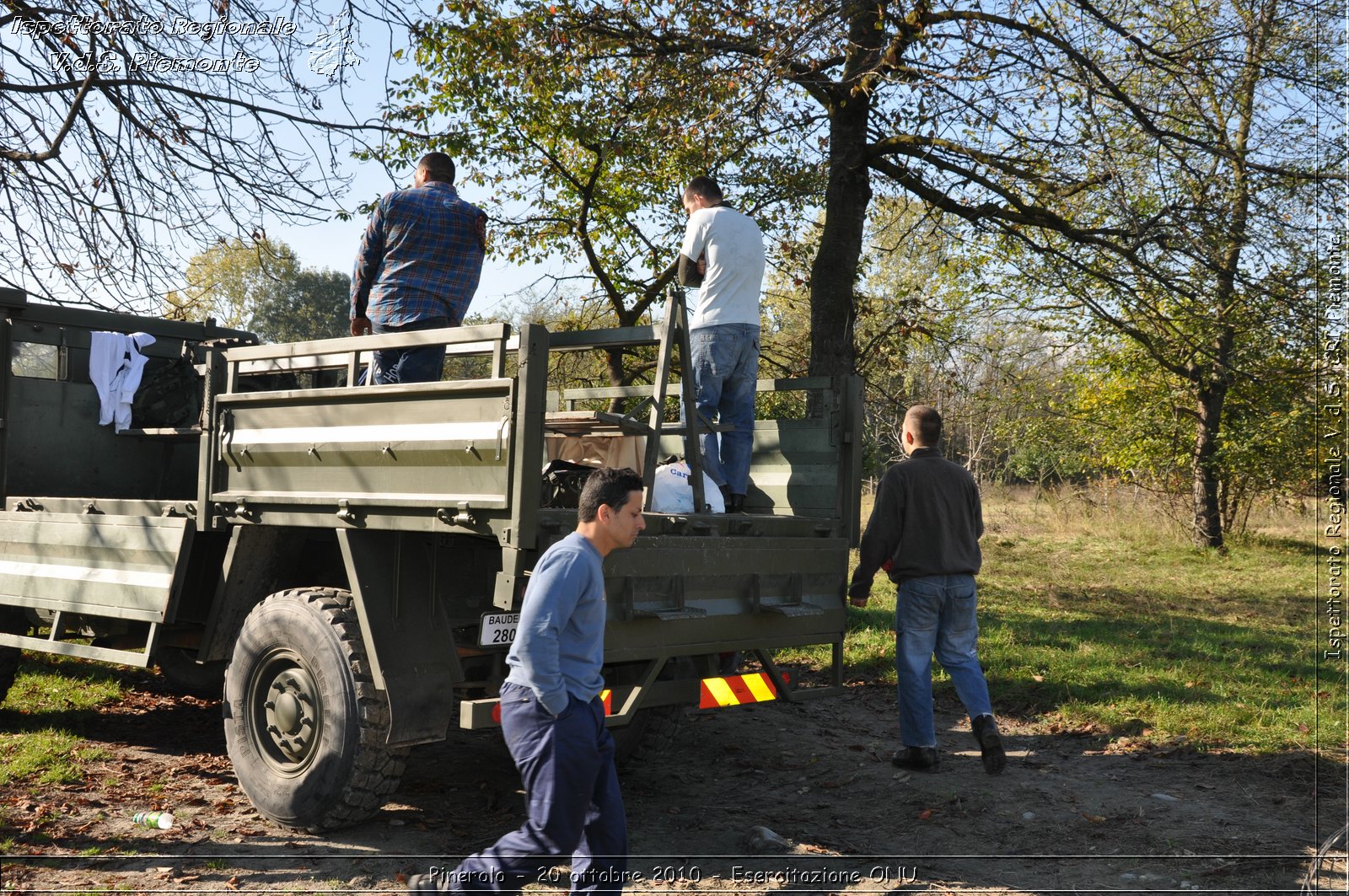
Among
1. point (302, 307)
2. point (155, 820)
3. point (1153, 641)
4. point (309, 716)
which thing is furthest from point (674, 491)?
point (302, 307)

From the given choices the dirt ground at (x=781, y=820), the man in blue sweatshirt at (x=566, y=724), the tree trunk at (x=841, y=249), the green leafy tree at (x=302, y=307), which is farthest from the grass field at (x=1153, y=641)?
the green leafy tree at (x=302, y=307)

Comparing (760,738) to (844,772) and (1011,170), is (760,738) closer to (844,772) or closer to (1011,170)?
(844,772)

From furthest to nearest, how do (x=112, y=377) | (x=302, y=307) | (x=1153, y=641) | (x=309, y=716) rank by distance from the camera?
1. (x=302, y=307)
2. (x=1153, y=641)
3. (x=112, y=377)
4. (x=309, y=716)

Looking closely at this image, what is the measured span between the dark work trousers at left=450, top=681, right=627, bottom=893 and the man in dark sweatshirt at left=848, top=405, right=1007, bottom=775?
3055mm

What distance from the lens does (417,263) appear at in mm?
5738

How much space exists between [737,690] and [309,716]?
6.31 feet

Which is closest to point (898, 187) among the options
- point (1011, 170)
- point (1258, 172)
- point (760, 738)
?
point (1011, 170)

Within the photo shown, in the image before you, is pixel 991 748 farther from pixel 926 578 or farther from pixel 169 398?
pixel 169 398

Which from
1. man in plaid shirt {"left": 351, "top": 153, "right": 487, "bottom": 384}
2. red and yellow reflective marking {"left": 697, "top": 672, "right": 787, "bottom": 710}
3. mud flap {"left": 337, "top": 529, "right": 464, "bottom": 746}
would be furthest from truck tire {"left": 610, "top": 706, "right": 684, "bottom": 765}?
man in plaid shirt {"left": 351, "top": 153, "right": 487, "bottom": 384}

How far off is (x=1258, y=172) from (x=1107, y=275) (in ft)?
5.04

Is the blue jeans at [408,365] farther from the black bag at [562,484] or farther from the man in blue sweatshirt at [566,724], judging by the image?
the man in blue sweatshirt at [566,724]

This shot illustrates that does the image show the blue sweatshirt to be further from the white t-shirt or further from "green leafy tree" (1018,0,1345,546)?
"green leafy tree" (1018,0,1345,546)

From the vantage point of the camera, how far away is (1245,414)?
16.1 m

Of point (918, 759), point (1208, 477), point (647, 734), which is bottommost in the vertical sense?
point (918, 759)
